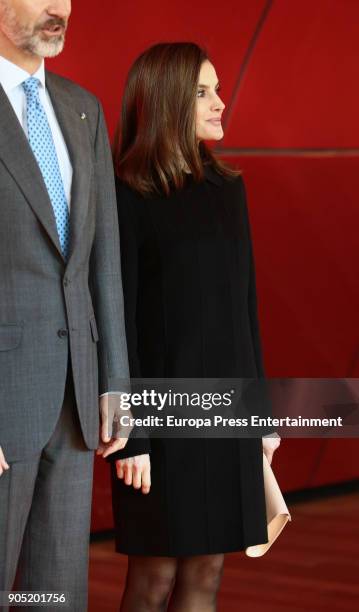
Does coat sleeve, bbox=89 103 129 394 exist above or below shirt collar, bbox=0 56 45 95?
below

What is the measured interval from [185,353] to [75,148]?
0.60 metres

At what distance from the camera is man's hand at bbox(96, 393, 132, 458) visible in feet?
7.70

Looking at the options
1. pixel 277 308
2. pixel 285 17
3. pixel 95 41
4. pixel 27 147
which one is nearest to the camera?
pixel 27 147

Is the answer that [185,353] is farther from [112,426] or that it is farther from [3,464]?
[3,464]

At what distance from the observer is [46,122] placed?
2.27 metres

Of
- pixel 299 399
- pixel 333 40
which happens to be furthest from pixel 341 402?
pixel 333 40

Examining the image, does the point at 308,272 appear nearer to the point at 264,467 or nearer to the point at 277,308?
the point at 277,308

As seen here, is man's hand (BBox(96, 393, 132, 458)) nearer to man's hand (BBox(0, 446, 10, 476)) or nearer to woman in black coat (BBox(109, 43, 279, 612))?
woman in black coat (BBox(109, 43, 279, 612))

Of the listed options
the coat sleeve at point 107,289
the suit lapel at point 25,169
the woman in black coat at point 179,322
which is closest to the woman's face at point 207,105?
the woman in black coat at point 179,322

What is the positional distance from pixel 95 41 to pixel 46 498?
103 inches

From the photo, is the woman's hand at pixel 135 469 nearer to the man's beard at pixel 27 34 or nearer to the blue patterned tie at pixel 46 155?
the blue patterned tie at pixel 46 155

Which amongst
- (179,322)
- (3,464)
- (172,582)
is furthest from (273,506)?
(3,464)

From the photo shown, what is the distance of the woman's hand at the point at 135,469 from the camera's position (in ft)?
8.25

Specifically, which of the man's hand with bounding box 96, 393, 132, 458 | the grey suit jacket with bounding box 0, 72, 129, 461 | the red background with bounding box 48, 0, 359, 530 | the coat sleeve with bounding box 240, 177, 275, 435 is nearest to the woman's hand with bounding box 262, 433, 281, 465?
the coat sleeve with bounding box 240, 177, 275, 435
